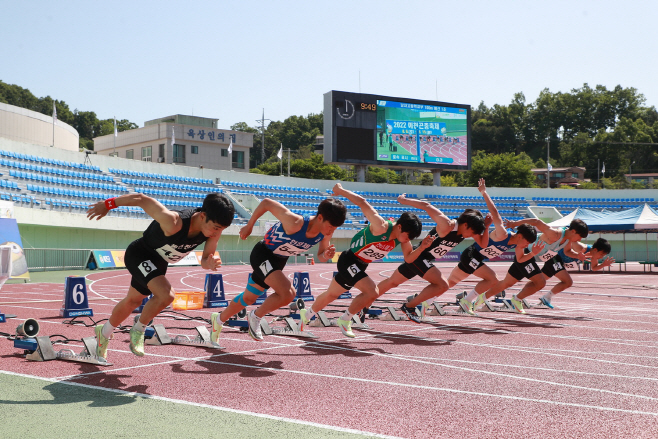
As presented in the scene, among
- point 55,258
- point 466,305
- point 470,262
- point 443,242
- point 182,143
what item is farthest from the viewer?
point 182,143

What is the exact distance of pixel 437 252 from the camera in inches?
387

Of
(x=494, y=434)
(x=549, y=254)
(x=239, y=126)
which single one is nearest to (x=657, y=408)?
(x=494, y=434)

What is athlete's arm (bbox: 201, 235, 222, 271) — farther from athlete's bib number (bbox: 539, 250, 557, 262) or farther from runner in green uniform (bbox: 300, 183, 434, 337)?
athlete's bib number (bbox: 539, 250, 557, 262)

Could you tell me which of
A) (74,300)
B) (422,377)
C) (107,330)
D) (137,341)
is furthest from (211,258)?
(74,300)

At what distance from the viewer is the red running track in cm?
419

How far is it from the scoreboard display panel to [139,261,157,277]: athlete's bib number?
33.6m

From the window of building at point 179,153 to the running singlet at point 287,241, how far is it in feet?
192

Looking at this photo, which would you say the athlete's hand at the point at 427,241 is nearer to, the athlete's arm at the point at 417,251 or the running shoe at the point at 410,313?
the athlete's arm at the point at 417,251

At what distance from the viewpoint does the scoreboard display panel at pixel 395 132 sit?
39.1 metres

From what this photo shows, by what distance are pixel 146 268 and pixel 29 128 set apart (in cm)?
3935

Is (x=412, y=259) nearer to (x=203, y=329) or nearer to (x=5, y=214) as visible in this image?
(x=203, y=329)

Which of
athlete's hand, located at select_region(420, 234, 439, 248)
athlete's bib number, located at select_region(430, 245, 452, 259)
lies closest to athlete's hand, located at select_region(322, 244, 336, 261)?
athlete's hand, located at select_region(420, 234, 439, 248)

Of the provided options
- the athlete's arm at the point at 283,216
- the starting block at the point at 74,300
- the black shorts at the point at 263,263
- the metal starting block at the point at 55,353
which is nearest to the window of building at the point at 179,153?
the starting block at the point at 74,300

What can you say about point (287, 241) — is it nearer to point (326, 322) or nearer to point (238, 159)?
point (326, 322)
